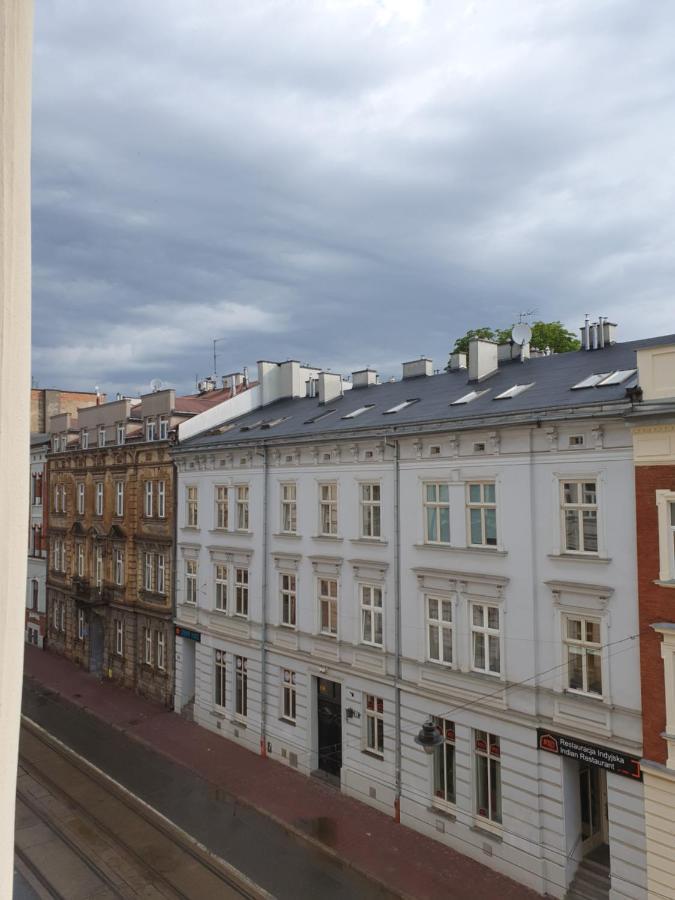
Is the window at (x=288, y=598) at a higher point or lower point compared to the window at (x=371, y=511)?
lower

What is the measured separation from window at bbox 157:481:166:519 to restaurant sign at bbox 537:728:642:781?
20.8 metres

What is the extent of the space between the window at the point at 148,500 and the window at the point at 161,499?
743 mm

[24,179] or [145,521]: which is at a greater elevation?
[24,179]

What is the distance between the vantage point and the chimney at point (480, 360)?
24.4 m

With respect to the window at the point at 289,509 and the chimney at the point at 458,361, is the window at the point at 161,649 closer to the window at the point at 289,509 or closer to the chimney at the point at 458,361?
the window at the point at 289,509

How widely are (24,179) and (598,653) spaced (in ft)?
56.6

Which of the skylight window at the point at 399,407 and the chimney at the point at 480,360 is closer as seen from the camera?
the skylight window at the point at 399,407

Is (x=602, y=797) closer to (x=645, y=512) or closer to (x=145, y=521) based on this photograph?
(x=645, y=512)

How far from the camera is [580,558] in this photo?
56.3 feet

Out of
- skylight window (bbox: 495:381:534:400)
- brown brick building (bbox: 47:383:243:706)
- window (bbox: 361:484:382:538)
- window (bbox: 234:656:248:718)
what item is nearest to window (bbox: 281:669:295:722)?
window (bbox: 234:656:248:718)

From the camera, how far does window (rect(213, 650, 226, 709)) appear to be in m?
29.0

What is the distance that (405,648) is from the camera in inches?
838

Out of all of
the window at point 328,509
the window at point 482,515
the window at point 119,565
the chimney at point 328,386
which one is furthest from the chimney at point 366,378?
the window at point 119,565

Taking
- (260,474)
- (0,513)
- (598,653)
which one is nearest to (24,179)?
(0,513)
